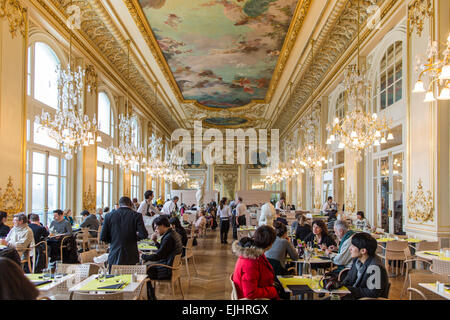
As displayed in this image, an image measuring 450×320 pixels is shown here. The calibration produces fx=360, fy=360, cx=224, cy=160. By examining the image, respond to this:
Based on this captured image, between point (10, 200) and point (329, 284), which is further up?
point (10, 200)

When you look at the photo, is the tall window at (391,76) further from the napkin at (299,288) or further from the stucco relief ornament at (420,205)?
the napkin at (299,288)

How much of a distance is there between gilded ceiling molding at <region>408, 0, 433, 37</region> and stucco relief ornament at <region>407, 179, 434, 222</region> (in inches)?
120

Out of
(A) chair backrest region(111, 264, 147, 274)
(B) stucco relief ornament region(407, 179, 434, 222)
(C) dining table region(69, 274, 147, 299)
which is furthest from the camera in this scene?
(B) stucco relief ornament region(407, 179, 434, 222)

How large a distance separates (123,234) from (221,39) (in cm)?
868

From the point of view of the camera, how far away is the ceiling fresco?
31.6 feet

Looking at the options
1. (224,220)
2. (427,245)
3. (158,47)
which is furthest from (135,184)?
(427,245)

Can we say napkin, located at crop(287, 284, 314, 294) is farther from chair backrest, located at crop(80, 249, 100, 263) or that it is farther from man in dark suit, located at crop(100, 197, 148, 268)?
chair backrest, located at crop(80, 249, 100, 263)

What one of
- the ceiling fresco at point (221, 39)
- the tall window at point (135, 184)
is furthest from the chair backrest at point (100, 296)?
the tall window at point (135, 184)

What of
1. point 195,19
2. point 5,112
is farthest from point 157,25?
point 5,112

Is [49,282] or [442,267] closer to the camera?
[49,282]

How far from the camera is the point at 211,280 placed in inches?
280

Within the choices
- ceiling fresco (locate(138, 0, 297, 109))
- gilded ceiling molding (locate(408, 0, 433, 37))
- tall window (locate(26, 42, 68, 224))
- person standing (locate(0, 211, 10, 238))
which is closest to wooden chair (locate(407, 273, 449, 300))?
gilded ceiling molding (locate(408, 0, 433, 37))

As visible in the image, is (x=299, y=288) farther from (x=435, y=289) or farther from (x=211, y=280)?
(x=211, y=280)
